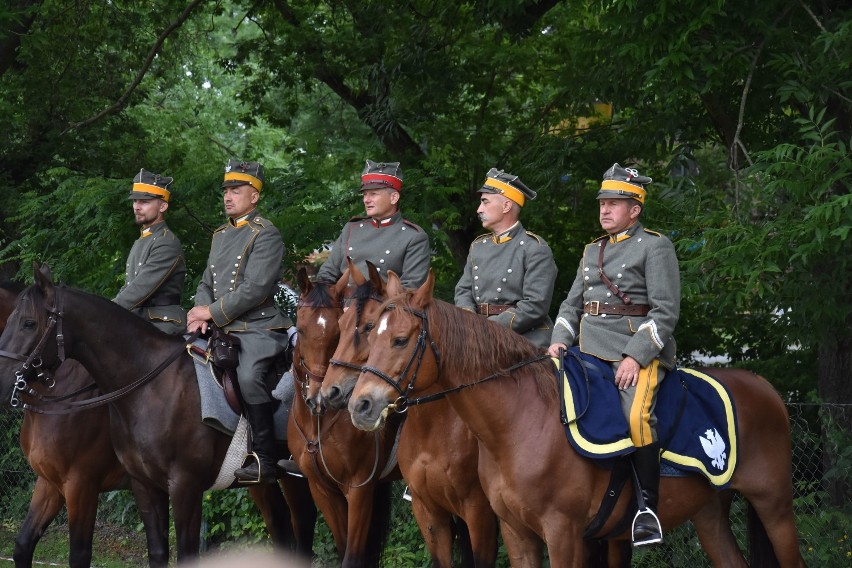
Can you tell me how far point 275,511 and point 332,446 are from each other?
5.38ft

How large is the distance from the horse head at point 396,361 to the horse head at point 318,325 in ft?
4.22

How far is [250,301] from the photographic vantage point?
7746 mm

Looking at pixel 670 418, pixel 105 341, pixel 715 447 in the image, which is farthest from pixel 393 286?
pixel 105 341

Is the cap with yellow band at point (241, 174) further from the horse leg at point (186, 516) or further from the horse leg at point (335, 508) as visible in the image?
the horse leg at point (335, 508)

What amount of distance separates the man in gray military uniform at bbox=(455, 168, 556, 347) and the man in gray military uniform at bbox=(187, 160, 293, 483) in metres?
1.48

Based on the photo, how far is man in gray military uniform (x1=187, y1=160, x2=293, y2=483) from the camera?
25.1 ft

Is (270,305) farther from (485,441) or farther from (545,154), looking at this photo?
(545,154)

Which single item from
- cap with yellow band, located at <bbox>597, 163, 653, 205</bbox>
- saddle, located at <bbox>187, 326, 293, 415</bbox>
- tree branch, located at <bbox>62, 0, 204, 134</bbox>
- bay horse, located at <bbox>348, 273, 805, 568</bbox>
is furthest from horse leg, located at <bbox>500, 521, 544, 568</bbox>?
tree branch, located at <bbox>62, 0, 204, 134</bbox>

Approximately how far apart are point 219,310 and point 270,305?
1.34 ft

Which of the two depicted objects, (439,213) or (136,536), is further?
(136,536)

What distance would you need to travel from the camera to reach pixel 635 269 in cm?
627

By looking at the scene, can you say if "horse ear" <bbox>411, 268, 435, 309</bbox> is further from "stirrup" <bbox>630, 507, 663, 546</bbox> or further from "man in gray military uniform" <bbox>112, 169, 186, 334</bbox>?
"man in gray military uniform" <bbox>112, 169, 186, 334</bbox>

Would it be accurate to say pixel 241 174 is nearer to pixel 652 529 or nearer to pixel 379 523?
pixel 379 523

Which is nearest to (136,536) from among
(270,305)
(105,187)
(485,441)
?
(105,187)
